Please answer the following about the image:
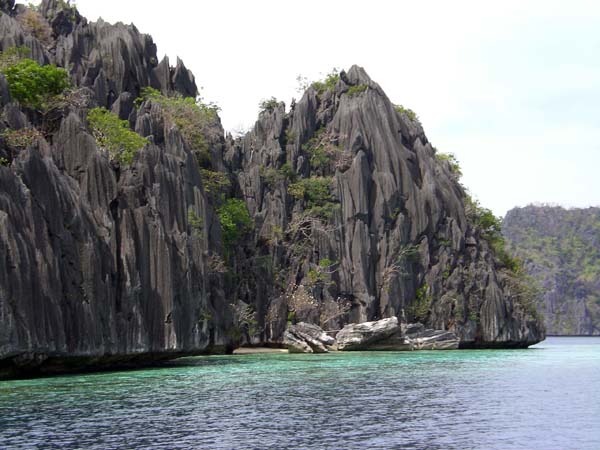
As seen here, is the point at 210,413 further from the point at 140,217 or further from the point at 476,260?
the point at 476,260

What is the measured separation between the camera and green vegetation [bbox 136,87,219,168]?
239 feet

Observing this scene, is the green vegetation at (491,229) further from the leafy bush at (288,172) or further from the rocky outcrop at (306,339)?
the rocky outcrop at (306,339)

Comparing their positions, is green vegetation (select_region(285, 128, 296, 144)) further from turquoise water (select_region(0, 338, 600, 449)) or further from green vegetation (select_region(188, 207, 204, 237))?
turquoise water (select_region(0, 338, 600, 449))

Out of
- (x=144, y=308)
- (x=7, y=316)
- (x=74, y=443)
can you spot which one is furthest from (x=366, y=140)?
(x=74, y=443)

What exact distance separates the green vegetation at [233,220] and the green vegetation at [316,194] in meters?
7.68

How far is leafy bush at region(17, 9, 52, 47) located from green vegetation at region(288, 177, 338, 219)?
27.2 metres

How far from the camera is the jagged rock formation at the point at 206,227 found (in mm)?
39375

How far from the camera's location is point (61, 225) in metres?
40.2

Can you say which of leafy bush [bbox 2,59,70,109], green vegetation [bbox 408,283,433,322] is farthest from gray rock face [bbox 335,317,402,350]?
leafy bush [bbox 2,59,70,109]

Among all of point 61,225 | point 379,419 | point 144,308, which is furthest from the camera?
point 144,308

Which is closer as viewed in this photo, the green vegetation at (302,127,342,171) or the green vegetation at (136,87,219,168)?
the green vegetation at (136,87,219,168)

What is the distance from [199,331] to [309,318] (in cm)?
2584

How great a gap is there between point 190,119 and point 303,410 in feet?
158

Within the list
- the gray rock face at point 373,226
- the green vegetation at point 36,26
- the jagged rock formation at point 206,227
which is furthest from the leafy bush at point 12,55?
the gray rock face at point 373,226
